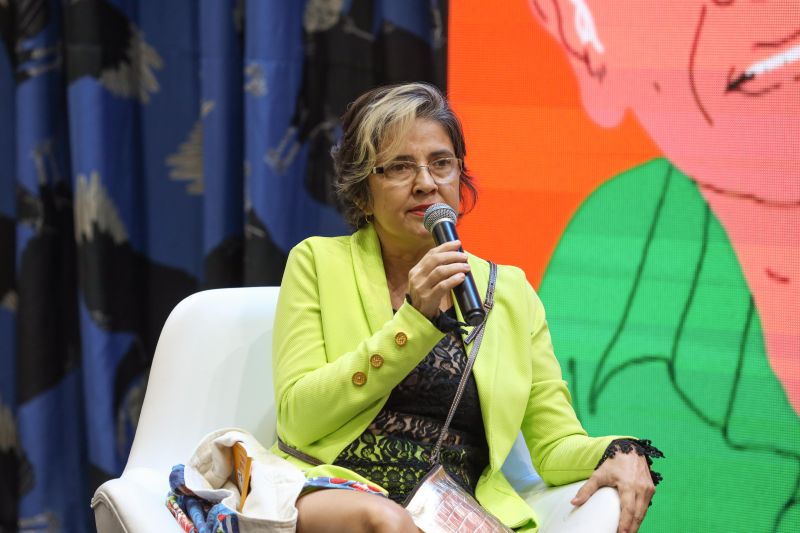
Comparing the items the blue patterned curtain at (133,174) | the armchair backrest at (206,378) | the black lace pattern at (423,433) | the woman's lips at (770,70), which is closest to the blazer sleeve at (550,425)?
the black lace pattern at (423,433)

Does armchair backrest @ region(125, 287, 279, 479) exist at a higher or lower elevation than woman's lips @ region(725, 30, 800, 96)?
lower

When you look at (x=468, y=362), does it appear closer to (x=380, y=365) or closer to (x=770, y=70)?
(x=380, y=365)

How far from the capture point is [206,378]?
207 centimetres

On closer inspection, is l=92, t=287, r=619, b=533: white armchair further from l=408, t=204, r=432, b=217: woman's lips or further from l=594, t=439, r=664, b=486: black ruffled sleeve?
l=408, t=204, r=432, b=217: woman's lips

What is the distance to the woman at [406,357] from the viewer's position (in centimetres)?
174

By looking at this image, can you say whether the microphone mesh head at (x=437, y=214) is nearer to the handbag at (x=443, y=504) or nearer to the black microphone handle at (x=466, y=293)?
the black microphone handle at (x=466, y=293)

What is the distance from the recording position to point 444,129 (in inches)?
78.4

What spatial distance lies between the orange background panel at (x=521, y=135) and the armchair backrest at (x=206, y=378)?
2.49ft

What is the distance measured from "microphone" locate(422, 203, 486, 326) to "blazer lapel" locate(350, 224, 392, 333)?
0.54 ft

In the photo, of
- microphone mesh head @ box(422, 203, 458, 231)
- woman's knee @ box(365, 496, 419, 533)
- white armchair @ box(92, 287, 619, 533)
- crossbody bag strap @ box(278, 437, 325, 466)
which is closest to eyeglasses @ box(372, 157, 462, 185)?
microphone mesh head @ box(422, 203, 458, 231)

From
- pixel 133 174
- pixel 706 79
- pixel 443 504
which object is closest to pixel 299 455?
pixel 443 504

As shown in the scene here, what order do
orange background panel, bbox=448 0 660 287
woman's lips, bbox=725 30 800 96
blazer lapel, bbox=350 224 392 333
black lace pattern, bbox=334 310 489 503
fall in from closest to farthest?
black lace pattern, bbox=334 310 489 503 < blazer lapel, bbox=350 224 392 333 < woman's lips, bbox=725 30 800 96 < orange background panel, bbox=448 0 660 287

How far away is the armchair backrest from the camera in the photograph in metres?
2.01

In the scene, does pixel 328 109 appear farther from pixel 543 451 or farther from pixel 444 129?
pixel 543 451
